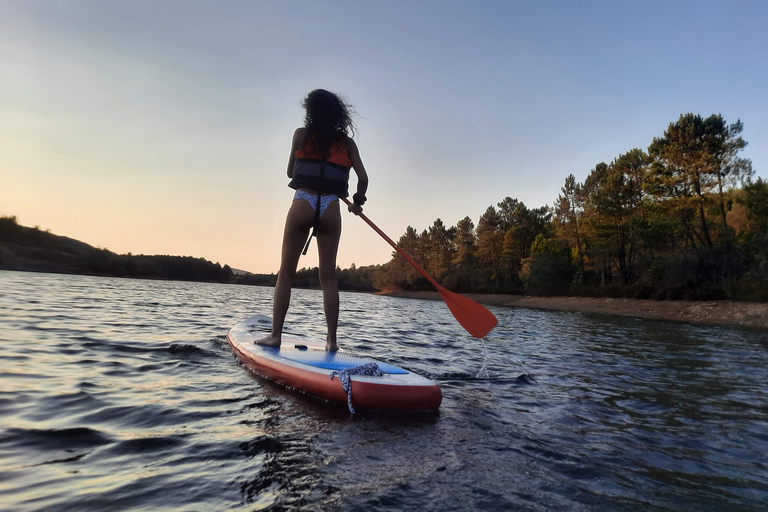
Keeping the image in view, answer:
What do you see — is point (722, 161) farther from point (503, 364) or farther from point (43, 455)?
point (43, 455)

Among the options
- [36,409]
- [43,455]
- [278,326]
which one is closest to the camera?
[43,455]

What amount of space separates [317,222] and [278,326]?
129 centimetres

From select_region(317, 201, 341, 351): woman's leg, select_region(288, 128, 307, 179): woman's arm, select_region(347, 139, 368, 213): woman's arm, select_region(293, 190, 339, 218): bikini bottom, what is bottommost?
select_region(317, 201, 341, 351): woman's leg

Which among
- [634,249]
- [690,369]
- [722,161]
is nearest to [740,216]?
[634,249]

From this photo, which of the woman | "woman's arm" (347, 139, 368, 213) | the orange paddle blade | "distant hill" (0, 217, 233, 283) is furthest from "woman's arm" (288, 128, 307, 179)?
"distant hill" (0, 217, 233, 283)

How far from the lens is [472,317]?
16.0 ft

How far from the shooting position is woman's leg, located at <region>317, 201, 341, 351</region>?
4336 millimetres

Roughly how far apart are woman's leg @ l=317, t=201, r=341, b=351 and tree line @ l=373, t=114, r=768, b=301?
27.0 m

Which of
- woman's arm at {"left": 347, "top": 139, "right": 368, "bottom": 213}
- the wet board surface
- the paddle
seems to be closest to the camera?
the wet board surface

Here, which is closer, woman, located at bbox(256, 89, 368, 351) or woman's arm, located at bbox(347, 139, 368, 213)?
woman, located at bbox(256, 89, 368, 351)

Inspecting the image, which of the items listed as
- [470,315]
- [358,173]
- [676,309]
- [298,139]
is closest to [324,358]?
[470,315]

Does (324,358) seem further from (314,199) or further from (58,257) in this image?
(58,257)

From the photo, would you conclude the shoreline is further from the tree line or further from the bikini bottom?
the bikini bottom

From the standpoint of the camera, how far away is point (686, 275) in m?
28.2
